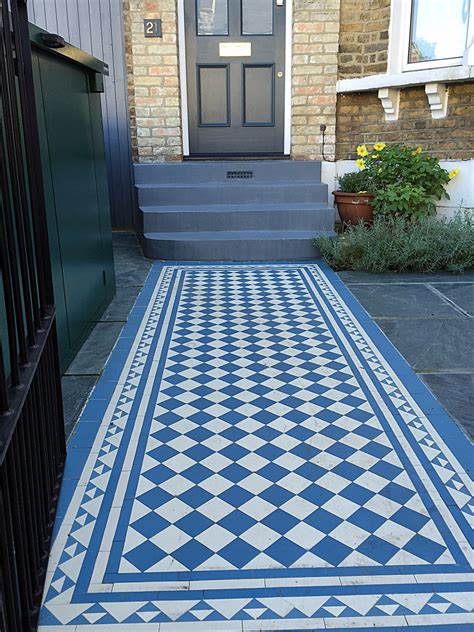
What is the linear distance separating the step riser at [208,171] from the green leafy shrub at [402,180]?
753 mm

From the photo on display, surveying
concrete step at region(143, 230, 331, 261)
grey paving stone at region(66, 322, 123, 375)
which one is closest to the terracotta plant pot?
concrete step at region(143, 230, 331, 261)

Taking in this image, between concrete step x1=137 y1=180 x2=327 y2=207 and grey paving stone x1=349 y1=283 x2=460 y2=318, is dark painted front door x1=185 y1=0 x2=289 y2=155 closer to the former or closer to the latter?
concrete step x1=137 y1=180 x2=327 y2=207

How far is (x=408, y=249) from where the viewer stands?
4.54m

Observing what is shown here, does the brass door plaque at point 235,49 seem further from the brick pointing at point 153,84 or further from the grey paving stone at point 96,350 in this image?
the grey paving stone at point 96,350

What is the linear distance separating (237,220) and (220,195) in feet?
1.31

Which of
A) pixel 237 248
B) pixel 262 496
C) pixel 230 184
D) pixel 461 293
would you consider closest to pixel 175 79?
pixel 230 184

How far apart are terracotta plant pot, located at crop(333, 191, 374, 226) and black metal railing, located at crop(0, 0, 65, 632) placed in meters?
3.95

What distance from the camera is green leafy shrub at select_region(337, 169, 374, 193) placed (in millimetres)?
5496

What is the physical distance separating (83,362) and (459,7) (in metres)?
4.71

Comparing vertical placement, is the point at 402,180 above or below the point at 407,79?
below

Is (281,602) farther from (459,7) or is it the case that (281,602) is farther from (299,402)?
(459,7)

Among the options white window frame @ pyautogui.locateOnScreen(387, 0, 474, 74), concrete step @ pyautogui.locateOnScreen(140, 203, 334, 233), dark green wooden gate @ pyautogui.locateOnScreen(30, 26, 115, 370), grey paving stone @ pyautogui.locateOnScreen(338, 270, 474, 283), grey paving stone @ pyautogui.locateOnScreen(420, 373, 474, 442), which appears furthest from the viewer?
white window frame @ pyautogui.locateOnScreen(387, 0, 474, 74)

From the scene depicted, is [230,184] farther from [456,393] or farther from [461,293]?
[456,393]

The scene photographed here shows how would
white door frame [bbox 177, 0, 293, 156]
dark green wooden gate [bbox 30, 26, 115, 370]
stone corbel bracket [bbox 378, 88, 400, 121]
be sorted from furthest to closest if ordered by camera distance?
white door frame [bbox 177, 0, 293, 156]
stone corbel bracket [bbox 378, 88, 400, 121]
dark green wooden gate [bbox 30, 26, 115, 370]
